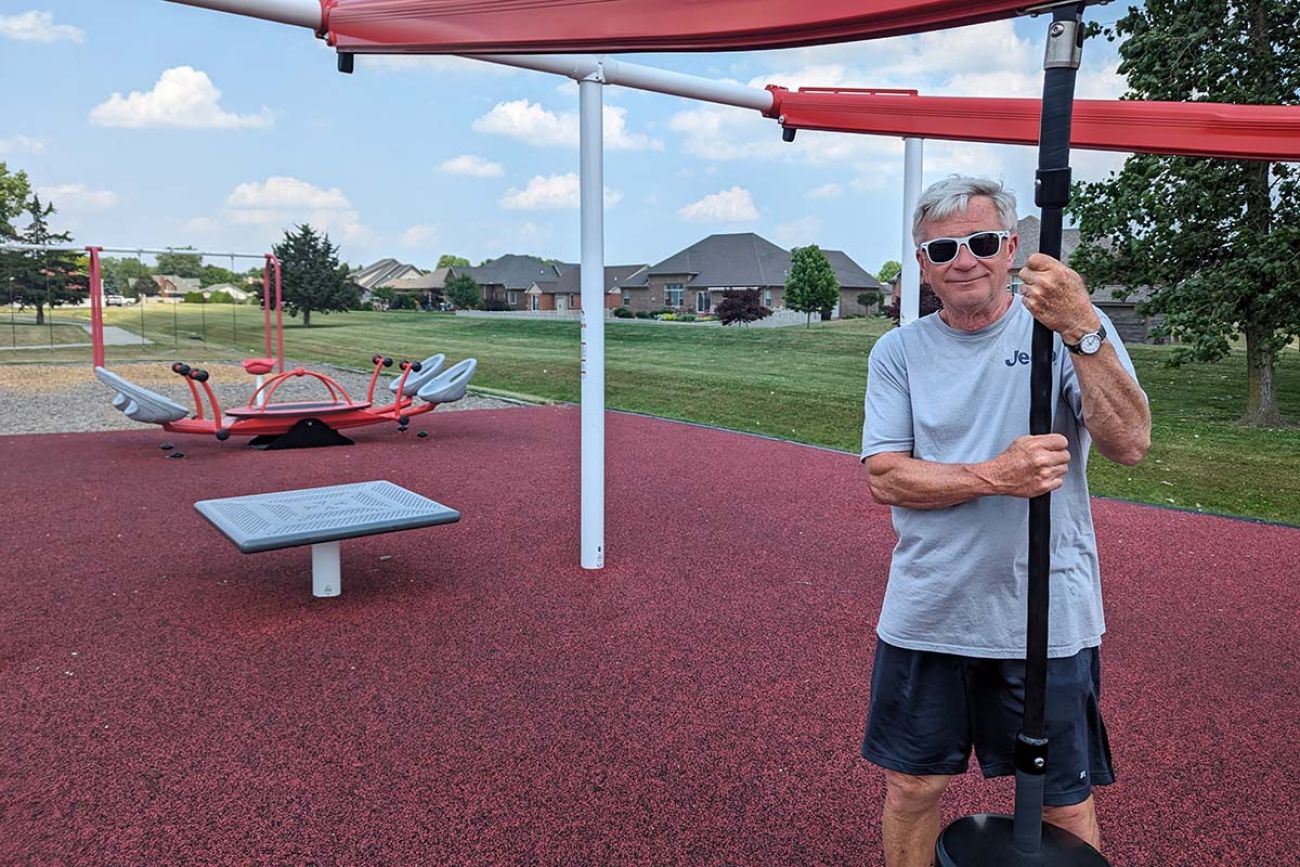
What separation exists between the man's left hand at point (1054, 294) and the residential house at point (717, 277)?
5596 centimetres

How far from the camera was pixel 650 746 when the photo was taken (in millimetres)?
3270

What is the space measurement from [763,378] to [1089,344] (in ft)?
69.2

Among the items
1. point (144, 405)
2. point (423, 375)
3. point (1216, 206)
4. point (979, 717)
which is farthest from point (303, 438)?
point (1216, 206)

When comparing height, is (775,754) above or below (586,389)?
below

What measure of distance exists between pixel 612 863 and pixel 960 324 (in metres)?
1.78

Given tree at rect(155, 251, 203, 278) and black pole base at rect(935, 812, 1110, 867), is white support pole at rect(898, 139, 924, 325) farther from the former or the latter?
tree at rect(155, 251, 203, 278)

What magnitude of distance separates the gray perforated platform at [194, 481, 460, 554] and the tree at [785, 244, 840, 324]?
45693 mm

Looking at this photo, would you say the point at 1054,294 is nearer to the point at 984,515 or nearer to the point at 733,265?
the point at 984,515

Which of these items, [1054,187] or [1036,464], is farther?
[1036,464]

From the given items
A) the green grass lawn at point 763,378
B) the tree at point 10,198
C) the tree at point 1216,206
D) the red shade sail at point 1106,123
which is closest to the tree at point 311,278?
the green grass lawn at point 763,378

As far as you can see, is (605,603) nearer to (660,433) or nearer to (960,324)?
(960,324)

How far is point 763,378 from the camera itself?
2255cm

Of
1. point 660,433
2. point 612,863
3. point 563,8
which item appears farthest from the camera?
point 660,433

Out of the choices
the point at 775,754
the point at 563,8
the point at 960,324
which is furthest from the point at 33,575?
the point at 960,324
